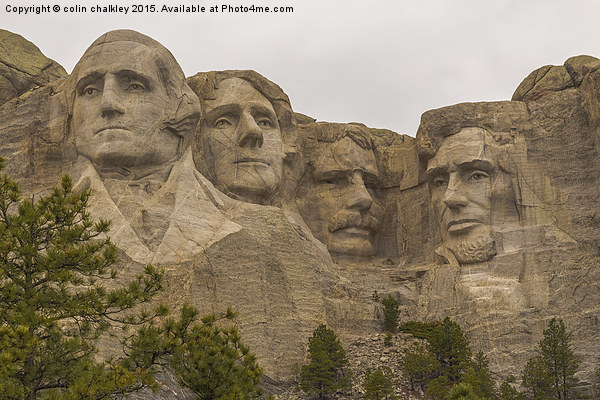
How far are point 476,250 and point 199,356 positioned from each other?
13131 millimetres

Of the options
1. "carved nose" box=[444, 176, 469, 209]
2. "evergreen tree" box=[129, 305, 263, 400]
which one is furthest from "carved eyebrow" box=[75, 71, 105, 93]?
"evergreen tree" box=[129, 305, 263, 400]

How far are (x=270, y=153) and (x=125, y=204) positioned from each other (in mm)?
5064

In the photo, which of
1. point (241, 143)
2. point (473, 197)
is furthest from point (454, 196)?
point (241, 143)

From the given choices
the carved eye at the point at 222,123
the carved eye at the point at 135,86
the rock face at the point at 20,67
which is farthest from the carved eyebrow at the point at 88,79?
the rock face at the point at 20,67

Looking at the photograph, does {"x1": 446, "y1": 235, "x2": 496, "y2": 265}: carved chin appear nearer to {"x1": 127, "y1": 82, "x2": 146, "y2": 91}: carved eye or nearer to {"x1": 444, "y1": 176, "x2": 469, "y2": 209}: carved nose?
{"x1": 444, "y1": 176, "x2": 469, "y2": 209}: carved nose

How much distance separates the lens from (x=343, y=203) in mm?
33719

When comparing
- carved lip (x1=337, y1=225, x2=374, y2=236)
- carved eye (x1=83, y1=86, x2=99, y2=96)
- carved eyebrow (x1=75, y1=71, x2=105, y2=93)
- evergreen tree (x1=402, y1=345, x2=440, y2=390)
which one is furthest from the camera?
carved lip (x1=337, y1=225, x2=374, y2=236)

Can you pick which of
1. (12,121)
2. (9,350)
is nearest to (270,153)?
(12,121)

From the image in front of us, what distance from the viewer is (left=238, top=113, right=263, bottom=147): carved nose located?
103ft

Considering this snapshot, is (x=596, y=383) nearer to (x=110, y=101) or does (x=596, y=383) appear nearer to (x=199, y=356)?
(x=199, y=356)

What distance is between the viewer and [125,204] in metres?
28.3

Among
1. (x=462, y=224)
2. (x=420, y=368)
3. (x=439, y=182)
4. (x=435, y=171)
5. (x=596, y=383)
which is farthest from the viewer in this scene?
(x=439, y=182)

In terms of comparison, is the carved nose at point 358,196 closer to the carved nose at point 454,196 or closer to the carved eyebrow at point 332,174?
the carved eyebrow at point 332,174

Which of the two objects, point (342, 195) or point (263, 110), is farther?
point (342, 195)
